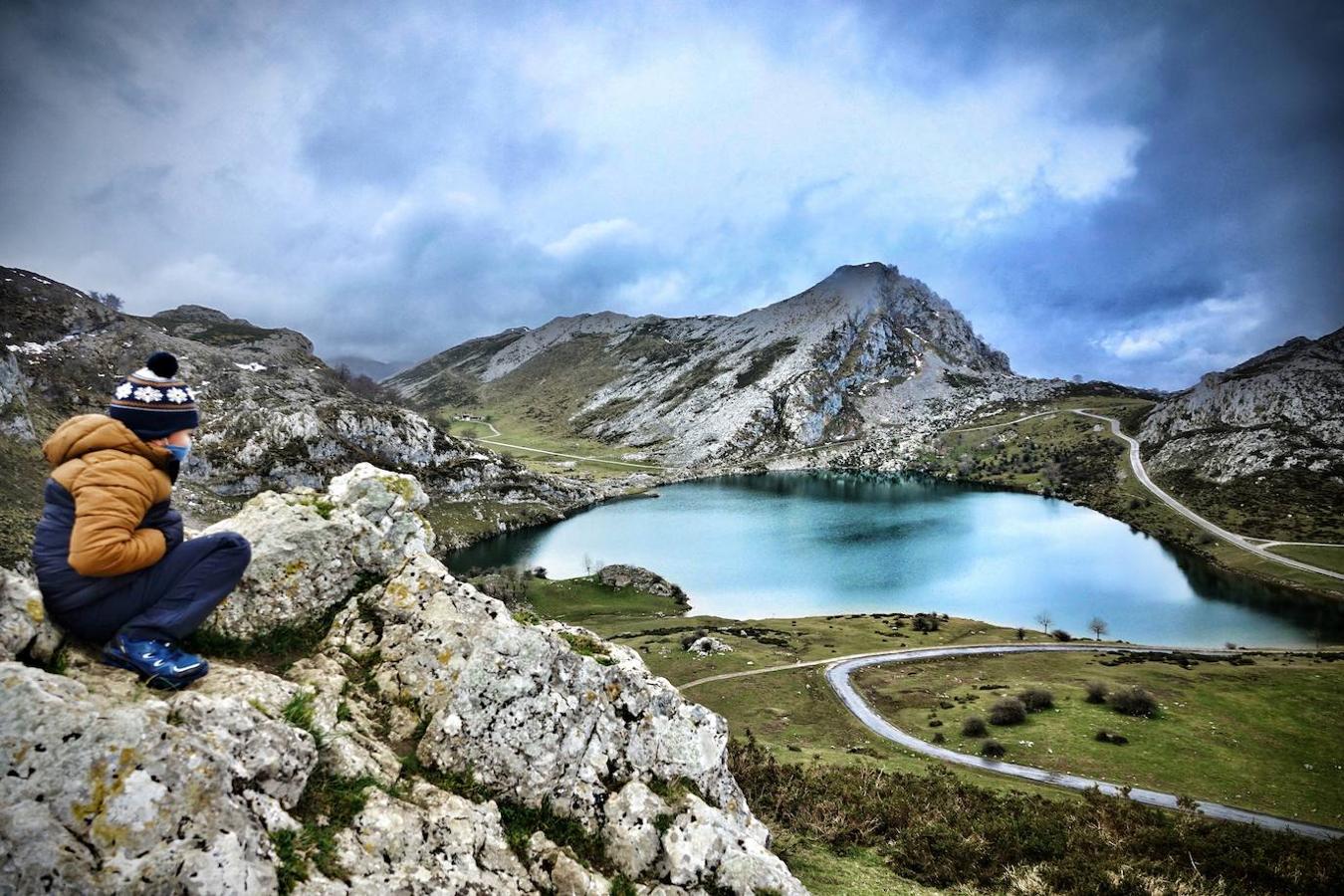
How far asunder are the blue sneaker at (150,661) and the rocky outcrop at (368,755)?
15 centimetres

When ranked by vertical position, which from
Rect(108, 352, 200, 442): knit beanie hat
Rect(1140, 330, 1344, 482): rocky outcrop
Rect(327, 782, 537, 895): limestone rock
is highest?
Rect(1140, 330, 1344, 482): rocky outcrop

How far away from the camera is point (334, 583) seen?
40.0 ft

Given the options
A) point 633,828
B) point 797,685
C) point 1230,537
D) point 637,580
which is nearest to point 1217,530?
point 1230,537

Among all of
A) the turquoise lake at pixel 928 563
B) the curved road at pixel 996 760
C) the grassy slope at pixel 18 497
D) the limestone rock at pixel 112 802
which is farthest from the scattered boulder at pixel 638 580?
the limestone rock at pixel 112 802

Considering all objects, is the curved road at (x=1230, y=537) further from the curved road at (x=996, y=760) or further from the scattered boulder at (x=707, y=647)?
the scattered boulder at (x=707, y=647)

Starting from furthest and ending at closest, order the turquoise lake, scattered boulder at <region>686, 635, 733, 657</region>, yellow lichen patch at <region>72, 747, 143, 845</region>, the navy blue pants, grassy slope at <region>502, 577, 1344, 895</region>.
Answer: the turquoise lake
scattered boulder at <region>686, 635, 733, 657</region>
grassy slope at <region>502, 577, 1344, 895</region>
the navy blue pants
yellow lichen patch at <region>72, 747, 143, 845</region>

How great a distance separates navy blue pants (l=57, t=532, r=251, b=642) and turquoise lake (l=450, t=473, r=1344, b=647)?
83060 millimetres

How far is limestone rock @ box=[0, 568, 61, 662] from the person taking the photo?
255 inches

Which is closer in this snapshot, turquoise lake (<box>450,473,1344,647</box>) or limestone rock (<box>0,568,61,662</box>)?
limestone rock (<box>0,568,61,662</box>)

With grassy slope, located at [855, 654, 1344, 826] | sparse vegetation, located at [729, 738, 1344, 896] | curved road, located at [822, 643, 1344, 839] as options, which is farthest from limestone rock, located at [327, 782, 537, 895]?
grassy slope, located at [855, 654, 1344, 826]

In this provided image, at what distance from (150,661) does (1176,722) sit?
6310cm

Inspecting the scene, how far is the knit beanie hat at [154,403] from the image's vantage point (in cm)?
695

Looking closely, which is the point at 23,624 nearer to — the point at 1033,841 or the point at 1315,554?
the point at 1033,841

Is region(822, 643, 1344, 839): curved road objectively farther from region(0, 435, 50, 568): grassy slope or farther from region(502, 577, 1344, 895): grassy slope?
region(0, 435, 50, 568): grassy slope
